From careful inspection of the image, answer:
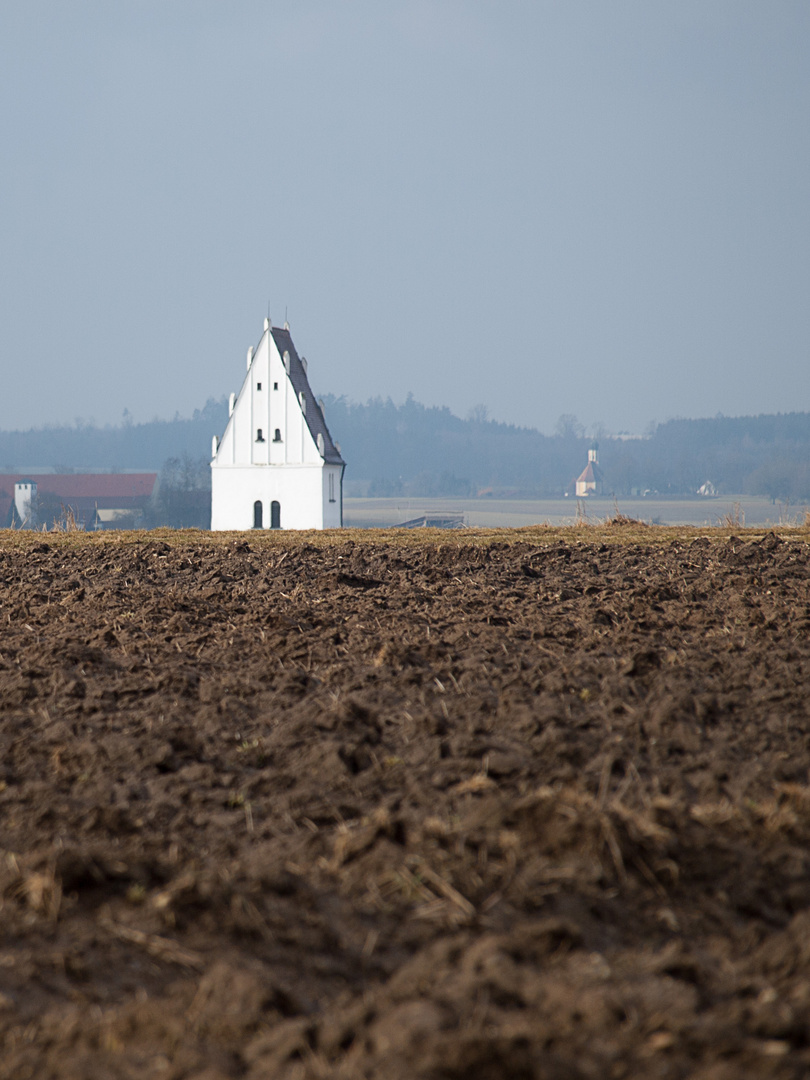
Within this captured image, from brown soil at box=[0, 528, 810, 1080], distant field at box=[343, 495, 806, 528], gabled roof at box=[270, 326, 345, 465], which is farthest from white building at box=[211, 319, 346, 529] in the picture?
brown soil at box=[0, 528, 810, 1080]

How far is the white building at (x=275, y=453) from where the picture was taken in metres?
60.0

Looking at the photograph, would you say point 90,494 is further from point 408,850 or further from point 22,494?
point 408,850

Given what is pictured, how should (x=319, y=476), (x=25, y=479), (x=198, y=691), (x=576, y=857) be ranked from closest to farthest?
(x=576, y=857) → (x=198, y=691) → (x=319, y=476) → (x=25, y=479)

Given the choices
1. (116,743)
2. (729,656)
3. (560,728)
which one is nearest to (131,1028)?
(116,743)

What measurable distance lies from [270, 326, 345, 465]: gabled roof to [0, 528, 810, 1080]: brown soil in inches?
2184

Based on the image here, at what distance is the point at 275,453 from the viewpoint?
61375mm

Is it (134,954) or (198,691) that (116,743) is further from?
(134,954)

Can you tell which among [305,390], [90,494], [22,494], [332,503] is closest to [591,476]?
[90,494]

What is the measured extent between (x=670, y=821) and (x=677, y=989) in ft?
2.66

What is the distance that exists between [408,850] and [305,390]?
59.4 metres

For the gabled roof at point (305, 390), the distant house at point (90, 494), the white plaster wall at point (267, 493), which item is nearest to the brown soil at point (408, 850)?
the white plaster wall at point (267, 493)

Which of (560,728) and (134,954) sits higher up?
(560,728)

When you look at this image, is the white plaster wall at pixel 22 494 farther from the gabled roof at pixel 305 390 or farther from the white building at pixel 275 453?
the gabled roof at pixel 305 390

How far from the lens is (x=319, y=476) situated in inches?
2377
